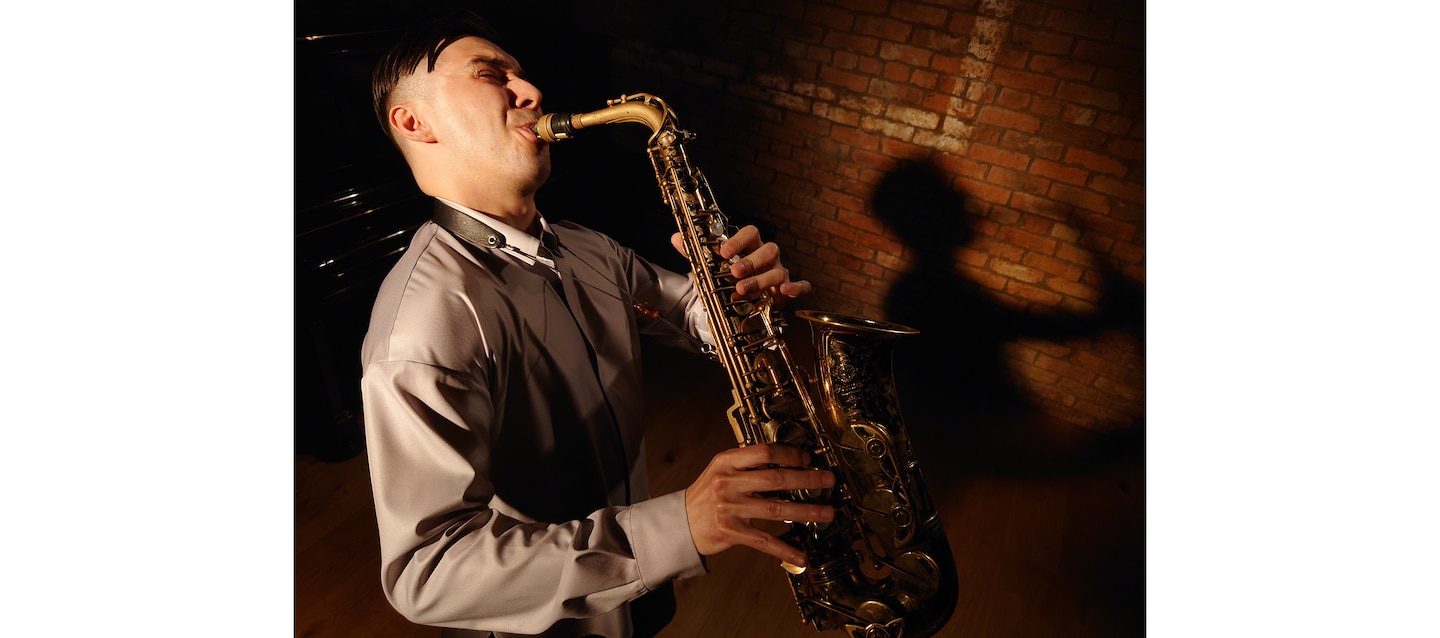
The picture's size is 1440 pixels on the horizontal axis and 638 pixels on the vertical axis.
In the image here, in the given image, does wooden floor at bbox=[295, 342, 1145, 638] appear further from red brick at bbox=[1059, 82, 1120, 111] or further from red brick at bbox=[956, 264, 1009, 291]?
red brick at bbox=[1059, 82, 1120, 111]

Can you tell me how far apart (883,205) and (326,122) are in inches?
107

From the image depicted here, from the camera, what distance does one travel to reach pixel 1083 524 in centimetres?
286

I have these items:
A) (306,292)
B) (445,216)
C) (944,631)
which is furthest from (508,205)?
(944,631)

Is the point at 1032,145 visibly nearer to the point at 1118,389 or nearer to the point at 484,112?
the point at 1118,389

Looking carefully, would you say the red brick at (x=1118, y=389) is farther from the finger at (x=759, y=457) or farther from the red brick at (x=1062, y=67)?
the finger at (x=759, y=457)

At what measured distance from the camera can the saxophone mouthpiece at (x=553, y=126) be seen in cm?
131

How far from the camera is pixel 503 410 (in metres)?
1.32

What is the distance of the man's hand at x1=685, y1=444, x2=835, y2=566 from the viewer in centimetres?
113

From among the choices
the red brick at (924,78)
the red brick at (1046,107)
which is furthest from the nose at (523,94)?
the red brick at (1046,107)

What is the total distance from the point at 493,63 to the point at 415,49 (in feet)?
0.57

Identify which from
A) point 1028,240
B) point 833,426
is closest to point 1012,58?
point 1028,240

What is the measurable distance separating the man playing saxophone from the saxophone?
0.43 feet

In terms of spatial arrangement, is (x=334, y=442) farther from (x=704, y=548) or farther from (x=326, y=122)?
(x=704, y=548)

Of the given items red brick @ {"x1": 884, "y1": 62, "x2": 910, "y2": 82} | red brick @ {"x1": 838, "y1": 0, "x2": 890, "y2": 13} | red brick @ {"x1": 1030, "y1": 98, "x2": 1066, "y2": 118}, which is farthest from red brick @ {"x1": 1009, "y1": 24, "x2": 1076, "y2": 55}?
red brick @ {"x1": 838, "y1": 0, "x2": 890, "y2": 13}
